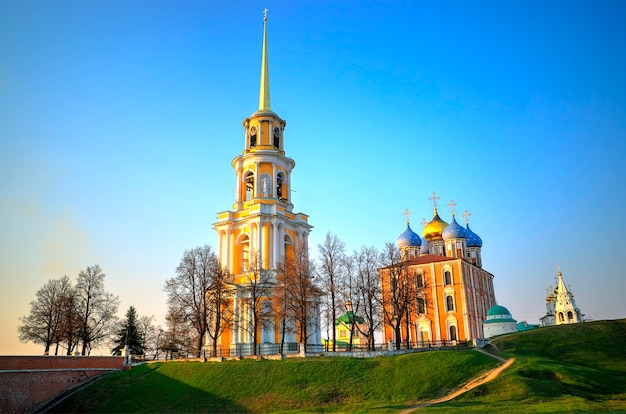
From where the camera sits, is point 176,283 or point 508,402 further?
point 176,283

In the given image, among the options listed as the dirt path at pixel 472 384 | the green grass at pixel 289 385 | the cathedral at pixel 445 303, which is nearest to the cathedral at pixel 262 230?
the green grass at pixel 289 385

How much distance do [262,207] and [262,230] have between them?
1.97m

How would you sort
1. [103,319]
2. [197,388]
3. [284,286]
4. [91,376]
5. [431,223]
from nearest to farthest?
[197,388] → [91,376] → [284,286] → [103,319] → [431,223]

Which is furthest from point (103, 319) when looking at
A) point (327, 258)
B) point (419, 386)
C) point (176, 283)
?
point (419, 386)

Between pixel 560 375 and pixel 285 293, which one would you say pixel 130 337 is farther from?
pixel 560 375

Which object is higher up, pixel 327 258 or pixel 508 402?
pixel 327 258

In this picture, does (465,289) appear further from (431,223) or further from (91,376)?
(91,376)

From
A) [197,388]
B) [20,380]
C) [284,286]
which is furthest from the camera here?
[284,286]

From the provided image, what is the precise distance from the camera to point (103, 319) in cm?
4356

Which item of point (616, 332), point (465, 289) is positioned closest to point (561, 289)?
point (465, 289)

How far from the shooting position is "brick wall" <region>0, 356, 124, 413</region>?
30406mm

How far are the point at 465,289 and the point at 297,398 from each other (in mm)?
30068

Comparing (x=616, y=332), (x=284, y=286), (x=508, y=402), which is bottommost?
(x=508, y=402)

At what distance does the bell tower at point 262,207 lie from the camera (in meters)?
42.0
